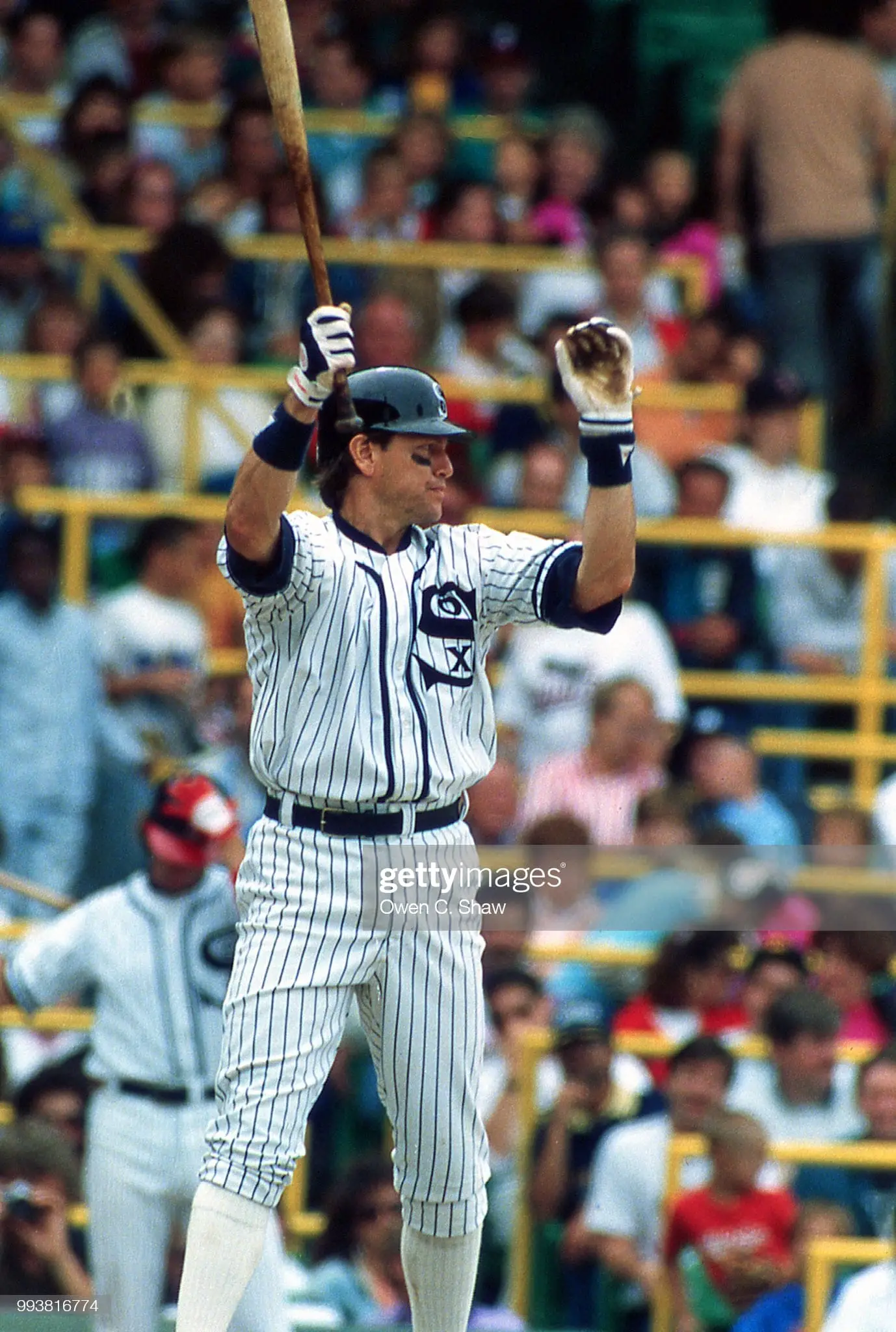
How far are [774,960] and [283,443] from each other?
3391 mm

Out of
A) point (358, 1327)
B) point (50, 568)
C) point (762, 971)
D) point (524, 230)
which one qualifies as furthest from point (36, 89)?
point (358, 1327)

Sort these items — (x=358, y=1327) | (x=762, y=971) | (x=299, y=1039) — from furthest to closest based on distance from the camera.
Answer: (x=762, y=971)
(x=358, y=1327)
(x=299, y=1039)

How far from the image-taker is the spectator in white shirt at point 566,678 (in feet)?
25.5

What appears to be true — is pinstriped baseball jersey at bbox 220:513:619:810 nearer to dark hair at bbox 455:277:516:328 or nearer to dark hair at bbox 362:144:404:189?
dark hair at bbox 455:277:516:328

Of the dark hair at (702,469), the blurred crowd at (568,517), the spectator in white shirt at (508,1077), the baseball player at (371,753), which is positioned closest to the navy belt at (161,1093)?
the blurred crowd at (568,517)

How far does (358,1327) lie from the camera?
575cm

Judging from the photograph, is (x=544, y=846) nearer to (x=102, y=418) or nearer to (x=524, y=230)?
(x=102, y=418)

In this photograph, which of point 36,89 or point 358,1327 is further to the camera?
point 36,89

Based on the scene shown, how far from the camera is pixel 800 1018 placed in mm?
6328

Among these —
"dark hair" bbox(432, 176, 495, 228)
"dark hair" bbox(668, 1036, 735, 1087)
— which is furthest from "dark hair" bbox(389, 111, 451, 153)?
"dark hair" bbox(668, 1036, 735, 1087)

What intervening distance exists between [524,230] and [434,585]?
5828 millimetres

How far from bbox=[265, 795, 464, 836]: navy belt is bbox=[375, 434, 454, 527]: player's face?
1.68ft

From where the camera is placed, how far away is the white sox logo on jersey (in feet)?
13.2

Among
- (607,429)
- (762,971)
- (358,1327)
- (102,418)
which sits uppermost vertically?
(102,418)
